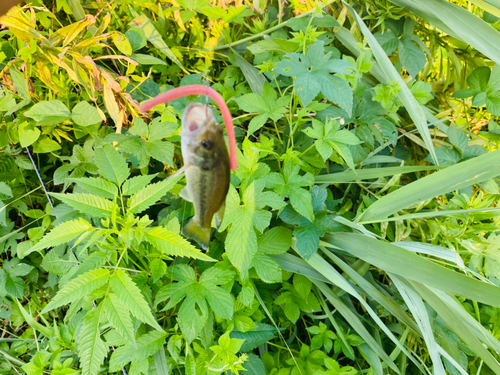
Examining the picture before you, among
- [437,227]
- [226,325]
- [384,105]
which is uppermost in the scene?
[384,105]

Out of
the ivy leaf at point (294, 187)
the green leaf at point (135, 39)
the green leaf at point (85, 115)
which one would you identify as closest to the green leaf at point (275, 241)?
the ivy leaf at point (294, 187)

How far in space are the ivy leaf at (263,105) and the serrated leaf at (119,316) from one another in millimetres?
685

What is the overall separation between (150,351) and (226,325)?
10.6 inches

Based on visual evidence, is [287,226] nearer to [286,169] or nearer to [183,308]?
[286,169]

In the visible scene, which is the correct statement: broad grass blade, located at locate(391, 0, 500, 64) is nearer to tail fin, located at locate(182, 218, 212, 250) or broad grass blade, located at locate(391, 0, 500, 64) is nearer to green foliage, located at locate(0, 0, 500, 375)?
green foliage, located at locate(0, 0, 500, 375)

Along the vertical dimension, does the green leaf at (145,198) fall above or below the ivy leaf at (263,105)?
below

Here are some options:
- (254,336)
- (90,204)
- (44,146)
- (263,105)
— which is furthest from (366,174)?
(44,146)

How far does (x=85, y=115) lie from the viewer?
41.1 inches

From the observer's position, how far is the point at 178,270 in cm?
103

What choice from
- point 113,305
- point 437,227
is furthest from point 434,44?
point 113,305

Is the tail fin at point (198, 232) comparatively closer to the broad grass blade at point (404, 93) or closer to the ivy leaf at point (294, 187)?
the ivy leaf at point (294, 187)

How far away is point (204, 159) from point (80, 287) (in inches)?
24.1

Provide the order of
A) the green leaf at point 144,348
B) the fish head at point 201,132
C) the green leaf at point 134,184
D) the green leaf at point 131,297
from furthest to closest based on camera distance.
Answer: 1. the green leaf at point 144,348
2. the green leaf at point 134,184
3. the green leaf at point 131,297
4. the fish head at point 201,132

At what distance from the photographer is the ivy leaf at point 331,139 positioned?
1.03 metres
